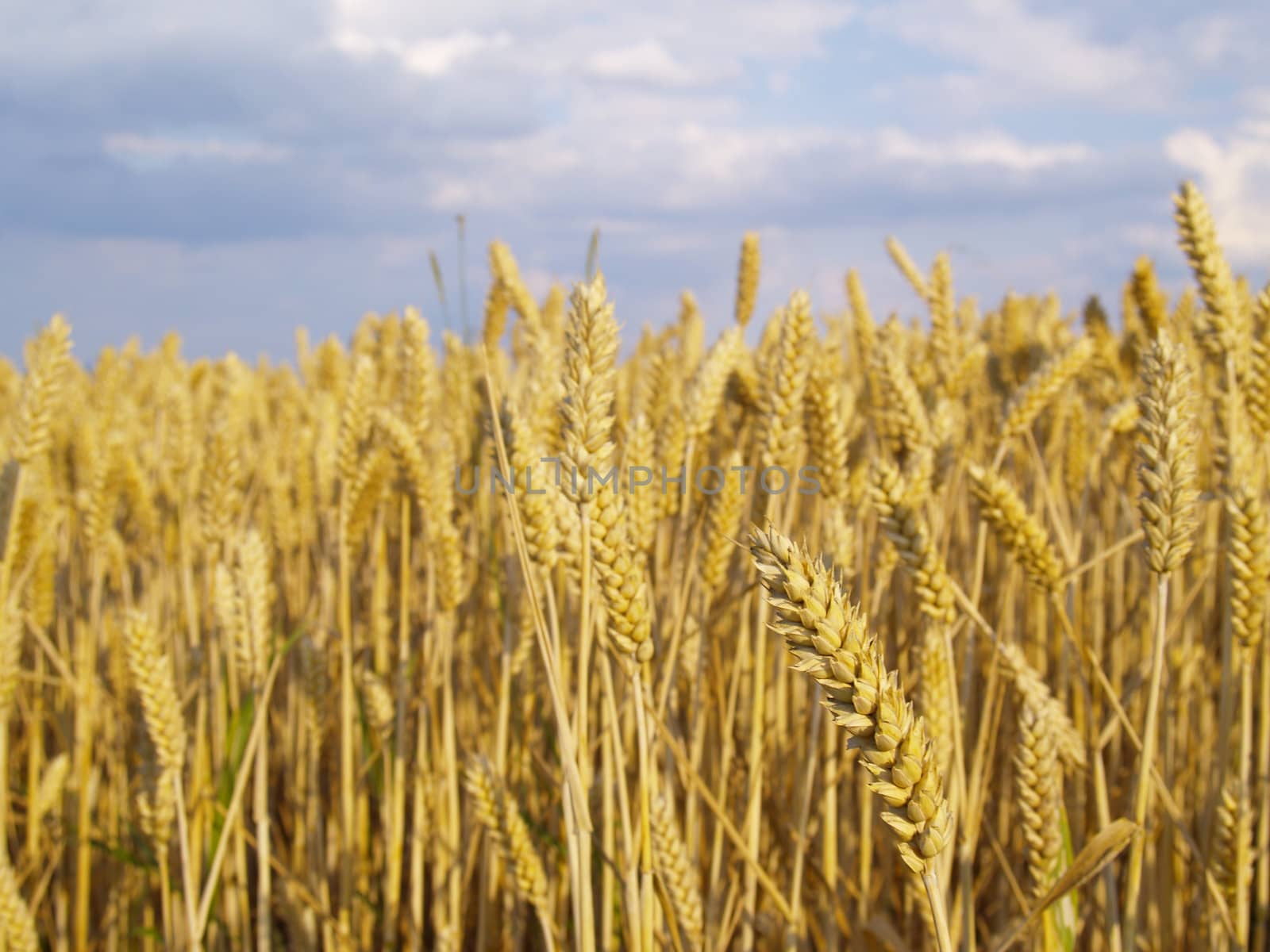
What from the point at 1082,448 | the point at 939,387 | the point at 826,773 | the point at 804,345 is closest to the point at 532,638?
the point at 826,773

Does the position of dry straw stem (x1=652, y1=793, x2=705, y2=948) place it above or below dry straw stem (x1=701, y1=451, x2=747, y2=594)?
below

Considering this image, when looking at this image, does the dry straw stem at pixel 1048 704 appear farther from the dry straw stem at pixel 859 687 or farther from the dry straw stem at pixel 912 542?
the dry straw stem at pixel 859 687

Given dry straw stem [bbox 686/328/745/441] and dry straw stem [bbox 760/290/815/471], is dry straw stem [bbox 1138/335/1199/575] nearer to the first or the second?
dry straw stem [bbox 760/290/815/471]

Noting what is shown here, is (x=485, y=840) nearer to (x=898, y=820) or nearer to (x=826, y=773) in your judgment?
(x=826, y=773)

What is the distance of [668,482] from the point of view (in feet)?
4.96

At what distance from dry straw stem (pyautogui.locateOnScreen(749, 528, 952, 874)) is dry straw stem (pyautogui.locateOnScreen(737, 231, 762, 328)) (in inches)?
67.2

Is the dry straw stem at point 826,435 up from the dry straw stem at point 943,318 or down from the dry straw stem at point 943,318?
down

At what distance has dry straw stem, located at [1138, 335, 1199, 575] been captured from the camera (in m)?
0.93

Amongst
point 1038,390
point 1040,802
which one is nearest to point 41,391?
point 1040,802

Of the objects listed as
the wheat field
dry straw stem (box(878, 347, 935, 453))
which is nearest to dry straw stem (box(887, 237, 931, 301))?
the wheat field

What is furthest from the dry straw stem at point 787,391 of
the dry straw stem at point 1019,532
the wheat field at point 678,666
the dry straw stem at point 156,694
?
the dry straw stem at point 156,694

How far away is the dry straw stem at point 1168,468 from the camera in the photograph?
0.93 m

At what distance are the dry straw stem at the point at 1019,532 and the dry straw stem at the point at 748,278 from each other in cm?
107

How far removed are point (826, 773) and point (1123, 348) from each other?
1.85m
